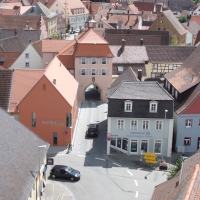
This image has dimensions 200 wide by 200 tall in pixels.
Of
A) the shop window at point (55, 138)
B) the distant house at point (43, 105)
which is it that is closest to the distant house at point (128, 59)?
the distant house at point (43, 105)

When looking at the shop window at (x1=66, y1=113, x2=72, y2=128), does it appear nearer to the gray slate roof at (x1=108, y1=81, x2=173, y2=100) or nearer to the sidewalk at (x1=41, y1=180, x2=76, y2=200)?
the gray slate roof at (x1=108, y1=81, x2=173, y2=100)

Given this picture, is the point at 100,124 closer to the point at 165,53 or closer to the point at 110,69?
the point at 110,69

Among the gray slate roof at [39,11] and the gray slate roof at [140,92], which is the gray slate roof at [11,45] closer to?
the gray slate roof at [140,92]

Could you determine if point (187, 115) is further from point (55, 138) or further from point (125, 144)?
point (55, 138)

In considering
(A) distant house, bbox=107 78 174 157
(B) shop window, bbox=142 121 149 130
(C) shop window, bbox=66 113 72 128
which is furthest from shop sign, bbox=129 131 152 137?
(C) shop window, bbox=66 113 72 128

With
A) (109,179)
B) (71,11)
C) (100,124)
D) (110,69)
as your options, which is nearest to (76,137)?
(100,124)
